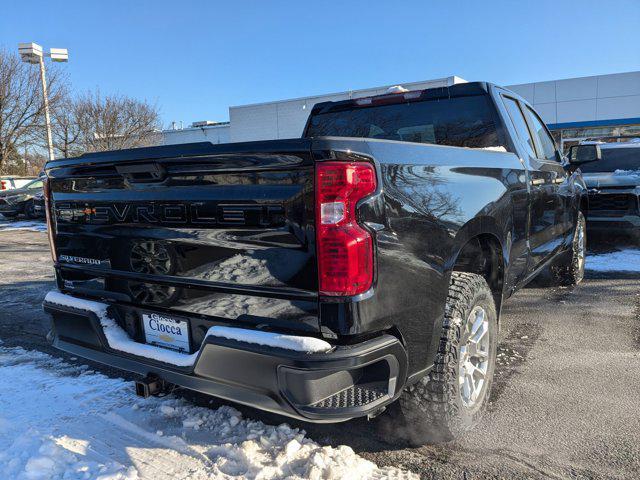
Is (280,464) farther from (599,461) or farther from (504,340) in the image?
(504,340)

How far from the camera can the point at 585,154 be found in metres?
4.87

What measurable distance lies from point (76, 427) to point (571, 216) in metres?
4.78

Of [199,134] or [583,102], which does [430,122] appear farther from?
[199,134]

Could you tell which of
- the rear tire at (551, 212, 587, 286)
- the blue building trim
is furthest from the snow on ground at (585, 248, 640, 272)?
the blue building trim

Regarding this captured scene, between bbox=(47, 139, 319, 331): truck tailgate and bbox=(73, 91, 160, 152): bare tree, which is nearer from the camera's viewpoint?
bbox=(47, 139, 319, 331): truck tailgate

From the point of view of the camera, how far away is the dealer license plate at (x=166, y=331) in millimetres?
2350

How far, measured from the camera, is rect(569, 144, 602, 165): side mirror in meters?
4.83

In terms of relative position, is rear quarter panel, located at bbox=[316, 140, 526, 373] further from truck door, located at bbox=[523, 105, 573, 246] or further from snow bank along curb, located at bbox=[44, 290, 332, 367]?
truck door, located at bbox=[523, 105, 573, 246]

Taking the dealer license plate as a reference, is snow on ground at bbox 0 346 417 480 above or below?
below

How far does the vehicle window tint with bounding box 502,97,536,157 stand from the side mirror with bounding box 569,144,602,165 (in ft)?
3.50

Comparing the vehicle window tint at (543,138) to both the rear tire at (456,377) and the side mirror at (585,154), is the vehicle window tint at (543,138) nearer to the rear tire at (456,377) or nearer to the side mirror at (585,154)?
the side mirror at (585,154)

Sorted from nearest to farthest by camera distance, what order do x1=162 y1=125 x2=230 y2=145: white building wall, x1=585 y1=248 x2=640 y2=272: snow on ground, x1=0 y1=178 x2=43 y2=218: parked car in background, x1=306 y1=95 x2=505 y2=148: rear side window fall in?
1. x1=306 y1=95 x2=505 y2=148: rear side window
2. x1=585 y1=248 x2=640 y2=272: snow on ground
3. x1=0 y1=178 x2=43 y2=218: parked car in background
4. x1=162 y1=125 x2=230 y2=145: white building wall

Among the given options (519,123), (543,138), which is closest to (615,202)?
(543,138)

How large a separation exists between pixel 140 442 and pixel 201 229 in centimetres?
128
